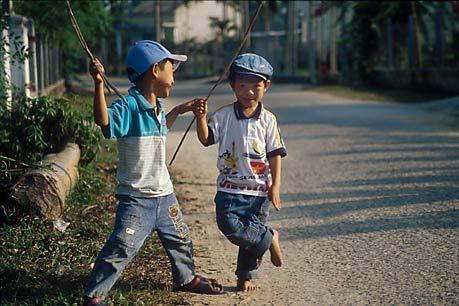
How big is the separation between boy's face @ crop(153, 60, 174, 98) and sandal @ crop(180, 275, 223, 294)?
113 centimetres

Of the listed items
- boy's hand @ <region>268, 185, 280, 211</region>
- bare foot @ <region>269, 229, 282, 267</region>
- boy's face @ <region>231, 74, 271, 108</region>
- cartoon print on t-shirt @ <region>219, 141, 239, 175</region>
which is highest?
boy's face @ <region>231, 74, 271, 108</region>

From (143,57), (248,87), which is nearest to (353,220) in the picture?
(248,87)

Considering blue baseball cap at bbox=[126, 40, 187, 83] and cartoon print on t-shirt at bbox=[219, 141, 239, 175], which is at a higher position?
blue baseball cap at bbox=[126, 40, 187, 83]

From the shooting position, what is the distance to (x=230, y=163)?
4.74m

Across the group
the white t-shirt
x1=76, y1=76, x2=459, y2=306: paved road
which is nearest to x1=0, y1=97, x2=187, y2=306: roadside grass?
x1=76, y1=76, x2=459, y2=306: paved road

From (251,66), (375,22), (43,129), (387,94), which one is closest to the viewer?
(251,66)

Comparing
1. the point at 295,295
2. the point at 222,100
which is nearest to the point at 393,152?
the point at 295,295

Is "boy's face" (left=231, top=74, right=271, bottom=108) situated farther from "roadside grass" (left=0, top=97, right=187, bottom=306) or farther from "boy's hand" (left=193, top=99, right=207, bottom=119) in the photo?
"roadside grass" (left=0, top=97, right=187, bottom=306)

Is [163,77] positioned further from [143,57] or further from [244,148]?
[244,148]

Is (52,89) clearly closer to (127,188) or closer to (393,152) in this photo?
(393,152)

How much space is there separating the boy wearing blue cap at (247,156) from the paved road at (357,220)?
426 millimetres

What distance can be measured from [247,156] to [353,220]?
219 cm

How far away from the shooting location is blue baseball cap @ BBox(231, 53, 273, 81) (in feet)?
15.2

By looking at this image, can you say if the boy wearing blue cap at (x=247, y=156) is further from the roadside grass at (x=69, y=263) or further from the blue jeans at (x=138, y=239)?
the roadside grass at (x=69, y=263)
